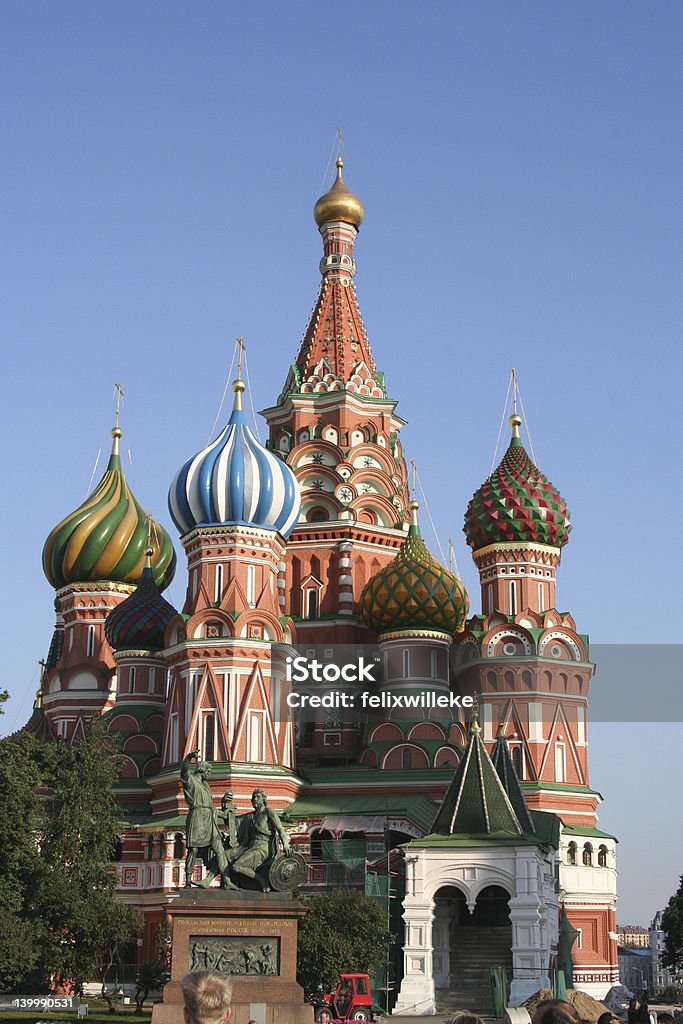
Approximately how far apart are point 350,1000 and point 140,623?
54.3 ft

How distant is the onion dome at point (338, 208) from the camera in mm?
45219

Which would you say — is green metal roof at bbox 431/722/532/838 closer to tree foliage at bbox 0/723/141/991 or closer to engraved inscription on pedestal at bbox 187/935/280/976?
tree foliage at bbox 0/723/141/991

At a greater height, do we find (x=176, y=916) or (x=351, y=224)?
(x=351, y=224)

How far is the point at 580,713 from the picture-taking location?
37.0 metres

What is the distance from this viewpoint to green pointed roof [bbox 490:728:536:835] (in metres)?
31.8

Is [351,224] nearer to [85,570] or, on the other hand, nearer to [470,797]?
[85,570]

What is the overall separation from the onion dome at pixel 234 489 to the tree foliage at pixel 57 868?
24.5 feet

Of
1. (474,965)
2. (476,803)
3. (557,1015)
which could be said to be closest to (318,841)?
(476,803)

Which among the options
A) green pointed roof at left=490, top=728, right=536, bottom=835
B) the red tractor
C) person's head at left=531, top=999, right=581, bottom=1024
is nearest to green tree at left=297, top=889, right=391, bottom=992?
the red tractor

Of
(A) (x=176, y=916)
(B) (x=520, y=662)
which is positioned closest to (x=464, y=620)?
(B) (x=520, y=662)

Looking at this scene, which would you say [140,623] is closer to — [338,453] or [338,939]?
[338,453]

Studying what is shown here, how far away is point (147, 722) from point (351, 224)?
18.1 metres

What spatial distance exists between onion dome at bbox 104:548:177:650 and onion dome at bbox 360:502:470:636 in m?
5.74

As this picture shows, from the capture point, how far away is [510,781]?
107ft
